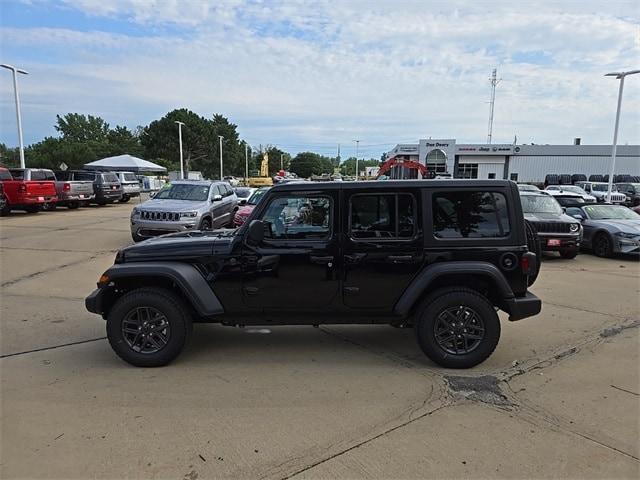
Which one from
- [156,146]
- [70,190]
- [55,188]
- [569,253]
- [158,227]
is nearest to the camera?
[569,253]

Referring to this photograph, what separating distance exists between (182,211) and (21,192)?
33.4 feet

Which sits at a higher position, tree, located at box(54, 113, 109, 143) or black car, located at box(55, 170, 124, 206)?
tree, located at box(54, 113, 109, 143)

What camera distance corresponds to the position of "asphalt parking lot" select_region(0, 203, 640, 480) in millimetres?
2812

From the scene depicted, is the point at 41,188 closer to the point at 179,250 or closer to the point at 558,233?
the point at 179,250

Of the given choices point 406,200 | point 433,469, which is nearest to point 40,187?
point 406,200

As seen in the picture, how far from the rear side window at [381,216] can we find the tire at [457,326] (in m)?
0.71

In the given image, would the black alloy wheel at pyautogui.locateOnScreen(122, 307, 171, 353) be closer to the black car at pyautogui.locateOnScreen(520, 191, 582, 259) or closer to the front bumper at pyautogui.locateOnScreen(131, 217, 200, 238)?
the front bumper at pyautogui.locateOnScreen(131, 217, 200, 238)

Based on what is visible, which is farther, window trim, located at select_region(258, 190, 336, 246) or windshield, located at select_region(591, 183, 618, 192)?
windshield, located at select_region(591, 183, 618, 192)

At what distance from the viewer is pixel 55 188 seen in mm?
18906

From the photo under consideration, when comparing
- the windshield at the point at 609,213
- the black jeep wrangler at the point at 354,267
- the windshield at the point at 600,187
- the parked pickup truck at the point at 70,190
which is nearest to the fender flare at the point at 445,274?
the black jeep wrangler at the point at 354,267

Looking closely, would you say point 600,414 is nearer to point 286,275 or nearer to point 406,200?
point 406,200

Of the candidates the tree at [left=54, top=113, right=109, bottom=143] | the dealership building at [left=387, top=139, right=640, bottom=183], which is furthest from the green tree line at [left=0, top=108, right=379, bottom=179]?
the dealership building at [left=387, top=139, right=640, bottom=183]

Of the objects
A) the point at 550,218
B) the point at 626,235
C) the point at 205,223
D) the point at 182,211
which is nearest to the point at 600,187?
the point at 626,235

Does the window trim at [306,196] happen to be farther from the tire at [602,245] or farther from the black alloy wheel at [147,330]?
the tire at [602,245]
